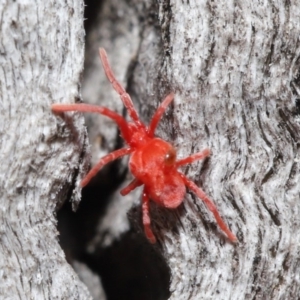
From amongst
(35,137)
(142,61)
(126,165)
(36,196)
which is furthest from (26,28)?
(126,165)

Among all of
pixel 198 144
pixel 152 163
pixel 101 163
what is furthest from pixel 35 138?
pixel 198 144

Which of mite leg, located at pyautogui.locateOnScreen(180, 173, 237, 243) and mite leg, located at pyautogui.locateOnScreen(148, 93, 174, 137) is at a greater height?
mite leg, located at pyautogui.locateOnScreen(148, 93, 174, 137)

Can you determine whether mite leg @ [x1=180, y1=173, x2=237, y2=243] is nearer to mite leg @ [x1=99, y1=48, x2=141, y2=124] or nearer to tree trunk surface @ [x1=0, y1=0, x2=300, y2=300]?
tree trunk surface @ [x1=0, y1=0, x2=300, y2=300]

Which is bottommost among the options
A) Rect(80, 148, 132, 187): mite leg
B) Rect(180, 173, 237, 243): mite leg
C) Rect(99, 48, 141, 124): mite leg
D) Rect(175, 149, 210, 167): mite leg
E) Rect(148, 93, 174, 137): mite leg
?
Rect(180, 173, 237, 243): mite leg

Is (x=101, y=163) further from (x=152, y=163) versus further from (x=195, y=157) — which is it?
(x=195, y=157)

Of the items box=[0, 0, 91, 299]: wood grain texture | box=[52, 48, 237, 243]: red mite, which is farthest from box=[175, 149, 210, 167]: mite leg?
box=[0, 0, 91, 299]: wood grain texture

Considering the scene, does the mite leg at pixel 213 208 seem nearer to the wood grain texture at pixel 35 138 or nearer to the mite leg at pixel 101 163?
the mite leg at pixel 101 163

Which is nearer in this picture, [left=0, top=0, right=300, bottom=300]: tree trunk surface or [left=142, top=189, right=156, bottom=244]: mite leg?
[left=0, top=0, right=300, bottom=300]: tree trunk surface

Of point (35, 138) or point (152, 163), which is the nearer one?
point (35, 138)
